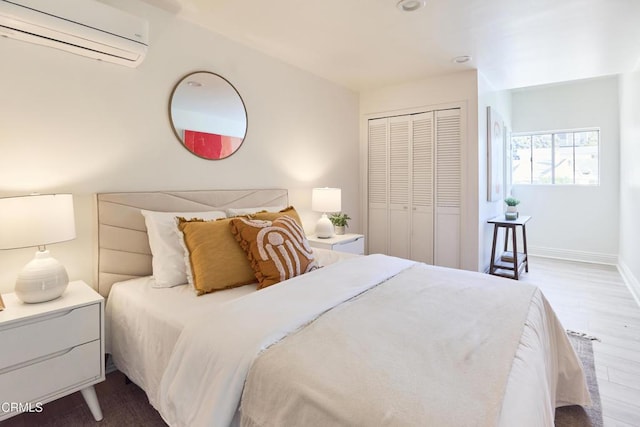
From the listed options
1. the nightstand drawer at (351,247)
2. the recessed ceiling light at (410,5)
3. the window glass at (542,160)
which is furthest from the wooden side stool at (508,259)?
the recessed ceiling light at (410,5)

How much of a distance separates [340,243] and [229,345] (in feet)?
6.96

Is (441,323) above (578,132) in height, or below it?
below

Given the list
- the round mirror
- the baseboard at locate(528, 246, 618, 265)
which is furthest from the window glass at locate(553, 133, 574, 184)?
the round mirror

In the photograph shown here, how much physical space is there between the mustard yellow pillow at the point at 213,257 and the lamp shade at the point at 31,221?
596 millimetres

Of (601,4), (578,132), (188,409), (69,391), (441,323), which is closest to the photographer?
(188,409)

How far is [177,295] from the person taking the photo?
6.05 feet

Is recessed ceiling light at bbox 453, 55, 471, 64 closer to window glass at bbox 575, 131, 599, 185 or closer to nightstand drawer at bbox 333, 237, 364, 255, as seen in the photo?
nightstand drawer at bbox 333, 237, 364, 255

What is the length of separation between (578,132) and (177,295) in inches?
244

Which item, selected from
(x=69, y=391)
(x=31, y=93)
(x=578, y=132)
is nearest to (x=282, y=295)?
(x=69, y=391)

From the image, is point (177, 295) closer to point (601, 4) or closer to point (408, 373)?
point (408, 373)

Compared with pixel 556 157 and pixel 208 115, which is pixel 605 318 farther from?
pixel 208 115

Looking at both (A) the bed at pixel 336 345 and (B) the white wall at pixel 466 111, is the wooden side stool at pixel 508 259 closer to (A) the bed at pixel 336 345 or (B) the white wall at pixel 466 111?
(B) the white wall at pixel 466 111

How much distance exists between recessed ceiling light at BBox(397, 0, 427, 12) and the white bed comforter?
182cm

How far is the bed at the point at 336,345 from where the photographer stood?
3.22ft
